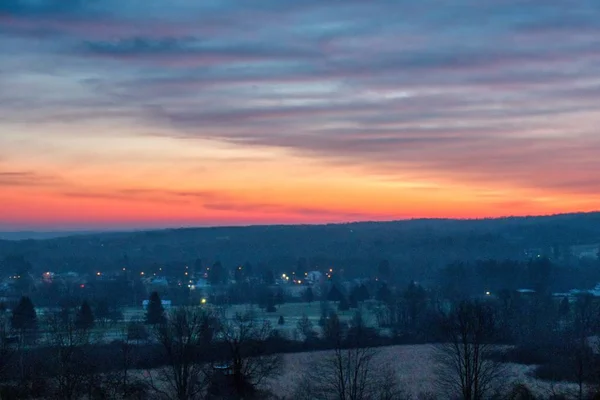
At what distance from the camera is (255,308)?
81.4m

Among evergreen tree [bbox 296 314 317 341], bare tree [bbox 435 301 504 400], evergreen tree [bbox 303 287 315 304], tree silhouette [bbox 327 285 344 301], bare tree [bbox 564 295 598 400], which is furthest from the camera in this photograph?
tree silhouette [bbox 327 285 344 301]

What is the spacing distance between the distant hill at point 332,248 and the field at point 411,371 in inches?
3160

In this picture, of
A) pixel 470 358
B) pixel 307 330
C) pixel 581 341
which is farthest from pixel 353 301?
pixel 470 358

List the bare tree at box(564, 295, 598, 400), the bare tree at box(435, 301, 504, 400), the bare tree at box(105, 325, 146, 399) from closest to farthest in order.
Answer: the bare tree at box(435, 301, 504, 400) < the bare tree at box(564, 295, 598, 400) < the bare tree at box(105, 325, 146, 399)

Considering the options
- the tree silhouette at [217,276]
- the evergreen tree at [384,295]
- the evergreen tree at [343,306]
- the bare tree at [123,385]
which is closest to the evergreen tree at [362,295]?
the evergreen tree at [384,295]

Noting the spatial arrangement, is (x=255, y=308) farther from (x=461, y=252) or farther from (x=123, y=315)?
(x=461, y=252)

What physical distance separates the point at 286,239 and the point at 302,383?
15904 centimetres

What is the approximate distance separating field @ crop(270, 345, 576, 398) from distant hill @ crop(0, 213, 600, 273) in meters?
80.3

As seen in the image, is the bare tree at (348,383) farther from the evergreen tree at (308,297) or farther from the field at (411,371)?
the evergreen tree at (308,297)

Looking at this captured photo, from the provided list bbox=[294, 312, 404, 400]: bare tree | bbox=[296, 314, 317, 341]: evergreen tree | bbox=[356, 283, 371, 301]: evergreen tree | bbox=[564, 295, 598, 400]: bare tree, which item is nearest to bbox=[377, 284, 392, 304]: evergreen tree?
bbox=[356, 283, 371, 301]: evergreen tree

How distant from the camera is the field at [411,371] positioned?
3583 centimetres

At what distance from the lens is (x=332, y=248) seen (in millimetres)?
176125

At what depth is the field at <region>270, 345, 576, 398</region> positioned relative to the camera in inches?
1410

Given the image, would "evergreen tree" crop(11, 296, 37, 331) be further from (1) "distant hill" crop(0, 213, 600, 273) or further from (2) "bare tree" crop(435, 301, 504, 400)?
(1) "distant hill" crop(0, 213, 600, 273)
